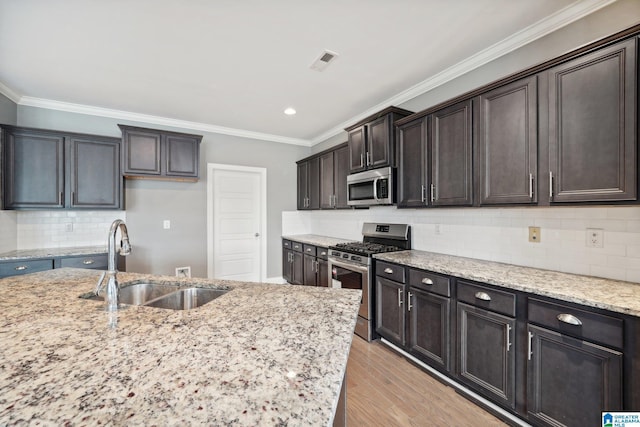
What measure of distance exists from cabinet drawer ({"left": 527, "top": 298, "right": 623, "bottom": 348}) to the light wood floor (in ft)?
2.65

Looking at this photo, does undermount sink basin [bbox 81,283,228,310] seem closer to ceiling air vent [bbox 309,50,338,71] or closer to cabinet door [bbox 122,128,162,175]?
ceiling air vent [bbox 309,50,338,71]

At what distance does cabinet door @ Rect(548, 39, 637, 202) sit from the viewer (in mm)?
1440

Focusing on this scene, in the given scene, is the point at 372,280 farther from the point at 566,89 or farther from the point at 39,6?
the point at 39,6

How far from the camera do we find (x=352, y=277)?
2980 millimetres

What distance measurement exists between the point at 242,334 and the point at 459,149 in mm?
2184

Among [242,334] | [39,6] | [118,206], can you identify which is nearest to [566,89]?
[242,334]

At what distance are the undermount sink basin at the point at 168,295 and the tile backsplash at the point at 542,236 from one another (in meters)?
2.18

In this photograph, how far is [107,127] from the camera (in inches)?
143

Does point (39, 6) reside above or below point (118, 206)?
above

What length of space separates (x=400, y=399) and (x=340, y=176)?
268cm

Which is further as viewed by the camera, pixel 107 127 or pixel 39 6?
pixel 107 127

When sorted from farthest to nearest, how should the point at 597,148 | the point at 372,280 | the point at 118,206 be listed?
the point at 118,206 → the point at 372,280 → the point at 597,148

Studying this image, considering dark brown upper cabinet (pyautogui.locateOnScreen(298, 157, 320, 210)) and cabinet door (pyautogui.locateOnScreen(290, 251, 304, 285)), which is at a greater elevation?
dark brown upper cabinet (pyautogui.locateOnScreen(298, 157, 320, 210))

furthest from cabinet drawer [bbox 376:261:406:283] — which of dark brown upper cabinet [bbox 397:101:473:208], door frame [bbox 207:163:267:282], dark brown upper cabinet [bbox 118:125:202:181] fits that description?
dark brown upper cabinet [bbox 118:125:202:181]
